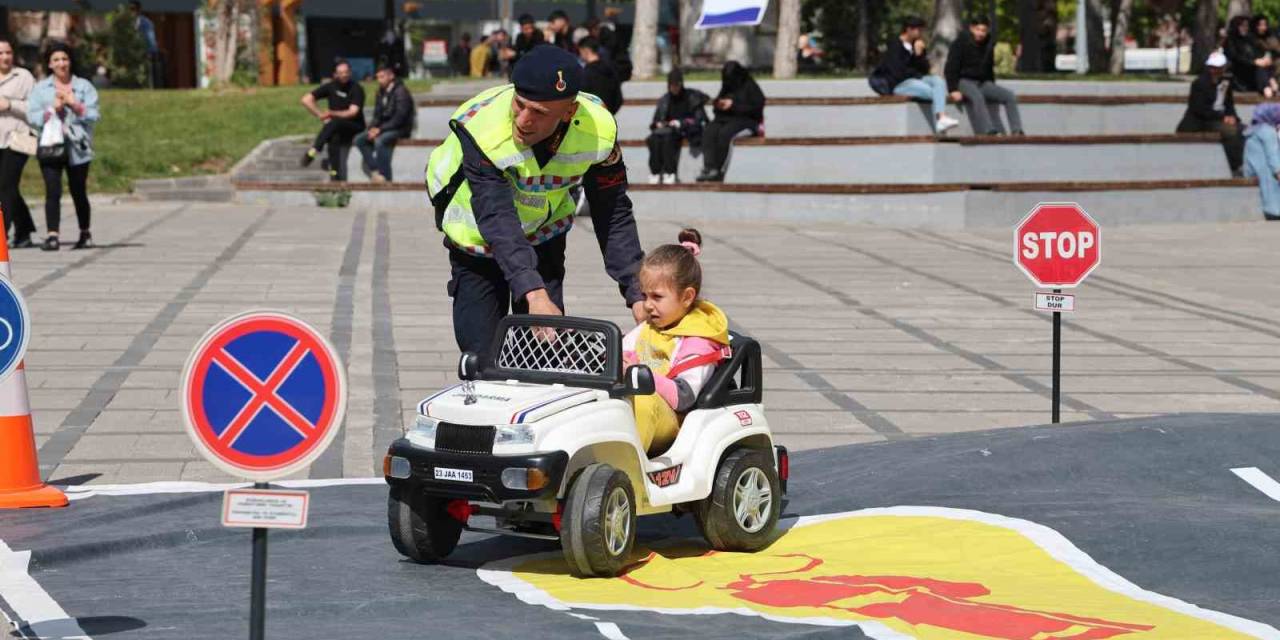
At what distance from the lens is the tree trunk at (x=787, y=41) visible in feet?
93.7

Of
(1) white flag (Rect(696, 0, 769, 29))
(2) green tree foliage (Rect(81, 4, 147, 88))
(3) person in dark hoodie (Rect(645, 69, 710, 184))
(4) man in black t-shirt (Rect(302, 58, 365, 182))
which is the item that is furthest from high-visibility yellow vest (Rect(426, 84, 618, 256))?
(2) green tree foliage (Rect(81, 4, 147, 88))

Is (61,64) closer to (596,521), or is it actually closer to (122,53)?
(596,521)

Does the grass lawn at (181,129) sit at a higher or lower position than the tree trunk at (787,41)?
lower

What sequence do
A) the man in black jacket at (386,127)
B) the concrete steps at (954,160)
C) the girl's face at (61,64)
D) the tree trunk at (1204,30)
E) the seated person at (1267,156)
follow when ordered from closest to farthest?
the girl's face at (61,64) < the concrete steps at (954,160) < the seated person at (1267,156) < the man in black jacket at (386,127) < the tree trunk at (1204,30)

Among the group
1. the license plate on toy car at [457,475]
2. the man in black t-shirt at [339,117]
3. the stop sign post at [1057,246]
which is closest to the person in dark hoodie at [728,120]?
the man in black t-shirt at [339,117]

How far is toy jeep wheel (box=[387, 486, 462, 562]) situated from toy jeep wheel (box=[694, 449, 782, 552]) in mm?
953

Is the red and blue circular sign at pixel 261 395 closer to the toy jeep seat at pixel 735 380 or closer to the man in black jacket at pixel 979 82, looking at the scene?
the toy jeep seat at pixel 735 380

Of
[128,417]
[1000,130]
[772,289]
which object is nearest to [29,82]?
[772,289]

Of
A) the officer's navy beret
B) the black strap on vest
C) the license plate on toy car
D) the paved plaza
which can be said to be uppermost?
the officer's navy beret

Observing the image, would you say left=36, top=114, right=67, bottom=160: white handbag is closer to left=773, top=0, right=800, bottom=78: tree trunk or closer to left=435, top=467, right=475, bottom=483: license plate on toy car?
left=435, top=467, right=475, bottom=483: license plate on toy car

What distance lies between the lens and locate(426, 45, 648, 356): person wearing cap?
659cm

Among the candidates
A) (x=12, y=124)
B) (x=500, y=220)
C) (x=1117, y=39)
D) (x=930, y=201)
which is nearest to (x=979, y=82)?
(x=930, y=201)

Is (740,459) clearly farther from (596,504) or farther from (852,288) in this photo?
(852,288)

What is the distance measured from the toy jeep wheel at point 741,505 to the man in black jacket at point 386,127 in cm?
1925
